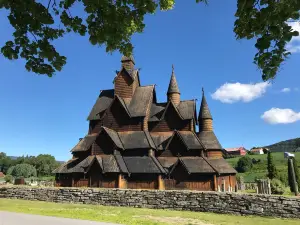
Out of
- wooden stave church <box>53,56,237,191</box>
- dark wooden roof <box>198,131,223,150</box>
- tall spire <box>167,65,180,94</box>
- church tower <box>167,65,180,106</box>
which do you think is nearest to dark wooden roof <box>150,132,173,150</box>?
wooden stave church <box>53,56,237,191</box>

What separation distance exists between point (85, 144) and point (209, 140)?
51.9 feet

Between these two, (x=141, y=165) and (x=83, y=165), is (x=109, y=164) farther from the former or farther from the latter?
(x=141, y=165)

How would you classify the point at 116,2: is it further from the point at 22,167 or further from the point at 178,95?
the point at 22,167

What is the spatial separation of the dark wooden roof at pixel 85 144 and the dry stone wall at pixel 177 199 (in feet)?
30.7

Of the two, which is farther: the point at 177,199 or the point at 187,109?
the point at 187,109

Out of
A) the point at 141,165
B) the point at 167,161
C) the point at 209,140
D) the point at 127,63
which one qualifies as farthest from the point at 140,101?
the point at 209,140

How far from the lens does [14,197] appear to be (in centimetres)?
2645

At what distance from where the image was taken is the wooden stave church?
30.5 m

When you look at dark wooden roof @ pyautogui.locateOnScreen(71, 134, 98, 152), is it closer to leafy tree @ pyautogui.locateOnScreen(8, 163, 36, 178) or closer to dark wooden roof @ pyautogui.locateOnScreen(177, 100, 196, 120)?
dark wooden roof @ pyautogui.locateOnScreen(177, 100, 196, 120)

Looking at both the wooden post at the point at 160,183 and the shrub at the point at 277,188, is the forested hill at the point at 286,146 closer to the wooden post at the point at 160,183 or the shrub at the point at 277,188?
the shrub at the point at 277,188

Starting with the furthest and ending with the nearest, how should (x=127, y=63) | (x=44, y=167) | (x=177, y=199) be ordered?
(x=44, y=167), (x=127, y=63), (x=177, y=199)

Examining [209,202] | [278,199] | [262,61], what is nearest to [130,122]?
[209,202]

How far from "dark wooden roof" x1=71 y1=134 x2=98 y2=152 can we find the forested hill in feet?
308

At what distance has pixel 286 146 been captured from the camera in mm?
109750
